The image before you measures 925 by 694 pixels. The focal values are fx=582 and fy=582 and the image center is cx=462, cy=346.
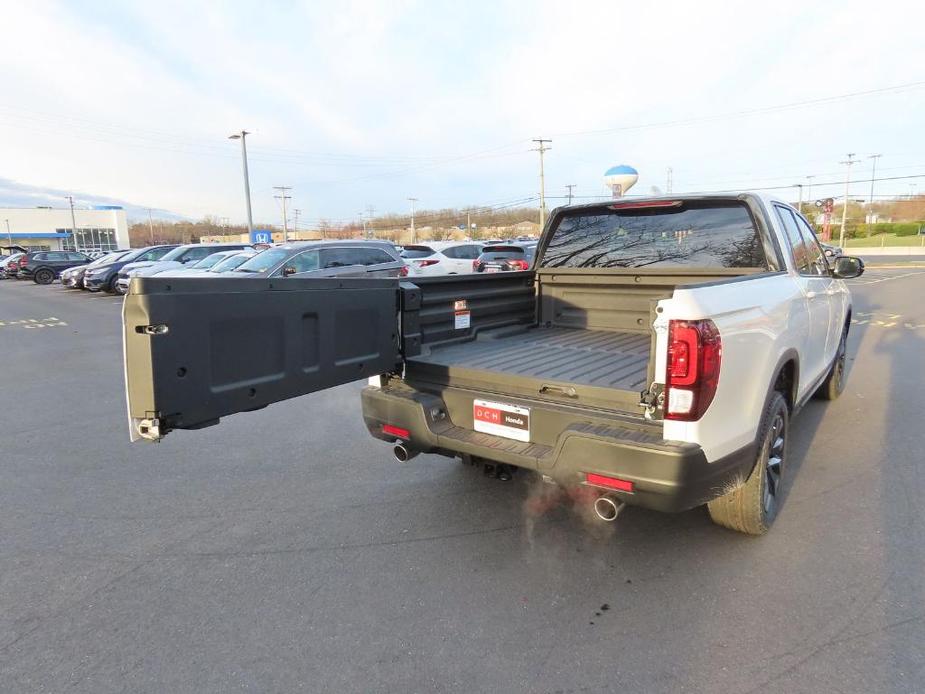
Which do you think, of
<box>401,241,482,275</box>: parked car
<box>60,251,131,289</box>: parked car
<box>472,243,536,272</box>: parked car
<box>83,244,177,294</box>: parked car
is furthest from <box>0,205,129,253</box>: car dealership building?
<box>472,243,536,272</box>: parked car

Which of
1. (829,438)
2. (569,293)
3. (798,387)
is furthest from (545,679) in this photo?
(829,438)

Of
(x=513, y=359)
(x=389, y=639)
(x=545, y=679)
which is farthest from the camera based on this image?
(x=513, y=359)

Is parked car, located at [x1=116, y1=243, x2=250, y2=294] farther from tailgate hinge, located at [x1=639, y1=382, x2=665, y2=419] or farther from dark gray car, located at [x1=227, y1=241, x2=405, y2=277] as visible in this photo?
tailgate hinge, located at [x1=639, y1=382, x2=665, y2=419]

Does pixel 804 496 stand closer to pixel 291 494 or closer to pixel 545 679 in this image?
pixel 545 679

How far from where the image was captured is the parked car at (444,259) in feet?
64.4

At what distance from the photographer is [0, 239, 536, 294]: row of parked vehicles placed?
12.3m

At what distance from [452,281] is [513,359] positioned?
0.73 meters

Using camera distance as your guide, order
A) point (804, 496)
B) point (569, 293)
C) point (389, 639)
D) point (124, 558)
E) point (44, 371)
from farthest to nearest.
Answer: point (44, 371), point (569, 293), point (804, 496), point (124, 558), point (389, 639)

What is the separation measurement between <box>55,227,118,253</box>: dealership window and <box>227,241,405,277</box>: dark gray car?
86.0 metres

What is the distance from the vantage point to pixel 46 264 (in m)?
31.5

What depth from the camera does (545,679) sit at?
2314mm

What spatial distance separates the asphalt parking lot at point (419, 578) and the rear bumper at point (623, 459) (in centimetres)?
59

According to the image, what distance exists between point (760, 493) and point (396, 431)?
6.75 ft

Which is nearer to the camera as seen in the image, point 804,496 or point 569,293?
point 804,496
